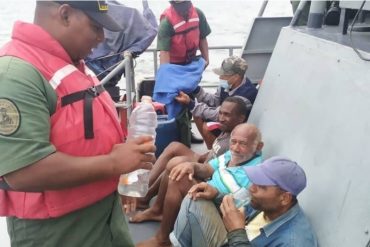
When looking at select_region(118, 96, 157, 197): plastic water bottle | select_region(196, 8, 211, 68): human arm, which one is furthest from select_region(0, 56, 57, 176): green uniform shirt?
select_region(196, 8, 211, 68): human arm

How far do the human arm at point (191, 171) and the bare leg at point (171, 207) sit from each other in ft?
0.17

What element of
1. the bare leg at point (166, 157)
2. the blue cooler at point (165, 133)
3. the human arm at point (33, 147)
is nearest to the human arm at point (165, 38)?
the blue cooler at point (165, 133)

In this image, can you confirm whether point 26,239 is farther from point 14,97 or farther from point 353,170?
point 353,170

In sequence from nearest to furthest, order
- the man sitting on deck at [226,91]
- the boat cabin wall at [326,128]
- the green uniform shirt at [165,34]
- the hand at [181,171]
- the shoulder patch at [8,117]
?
the shoulder patch at [8,117] < the boat cabin wall at [326,128] < the hand at [181,171] < the man sitting on deck at [226,91] < the green uniform shirt at [165,34]

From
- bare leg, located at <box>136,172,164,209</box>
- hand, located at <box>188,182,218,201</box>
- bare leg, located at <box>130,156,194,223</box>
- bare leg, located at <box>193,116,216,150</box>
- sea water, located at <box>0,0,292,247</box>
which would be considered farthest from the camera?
sea water, located at <box>0,0,292,247</box>

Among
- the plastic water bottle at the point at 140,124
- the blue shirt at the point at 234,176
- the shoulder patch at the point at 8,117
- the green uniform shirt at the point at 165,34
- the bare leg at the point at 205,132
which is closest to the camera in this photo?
the shoulder patch at the point at 8,117

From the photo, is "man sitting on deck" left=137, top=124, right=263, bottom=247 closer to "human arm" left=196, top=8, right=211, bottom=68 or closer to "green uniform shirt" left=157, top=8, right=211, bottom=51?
"green uniform shirt" left=157, top=8, right=211, bottom=51

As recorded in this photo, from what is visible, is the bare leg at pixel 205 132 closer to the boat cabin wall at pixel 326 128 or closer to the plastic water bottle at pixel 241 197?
the boat cabin wall at pixel 326 128

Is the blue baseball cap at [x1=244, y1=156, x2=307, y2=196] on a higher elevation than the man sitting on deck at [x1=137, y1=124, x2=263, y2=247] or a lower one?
higher

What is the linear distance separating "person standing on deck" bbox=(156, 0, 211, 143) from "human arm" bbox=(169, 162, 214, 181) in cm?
175

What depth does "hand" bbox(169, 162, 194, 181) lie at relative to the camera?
7.99ft

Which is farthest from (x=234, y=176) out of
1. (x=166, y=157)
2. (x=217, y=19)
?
(x=217, y=19)

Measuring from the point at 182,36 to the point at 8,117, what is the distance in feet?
11.0

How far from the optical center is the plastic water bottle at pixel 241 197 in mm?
2195
